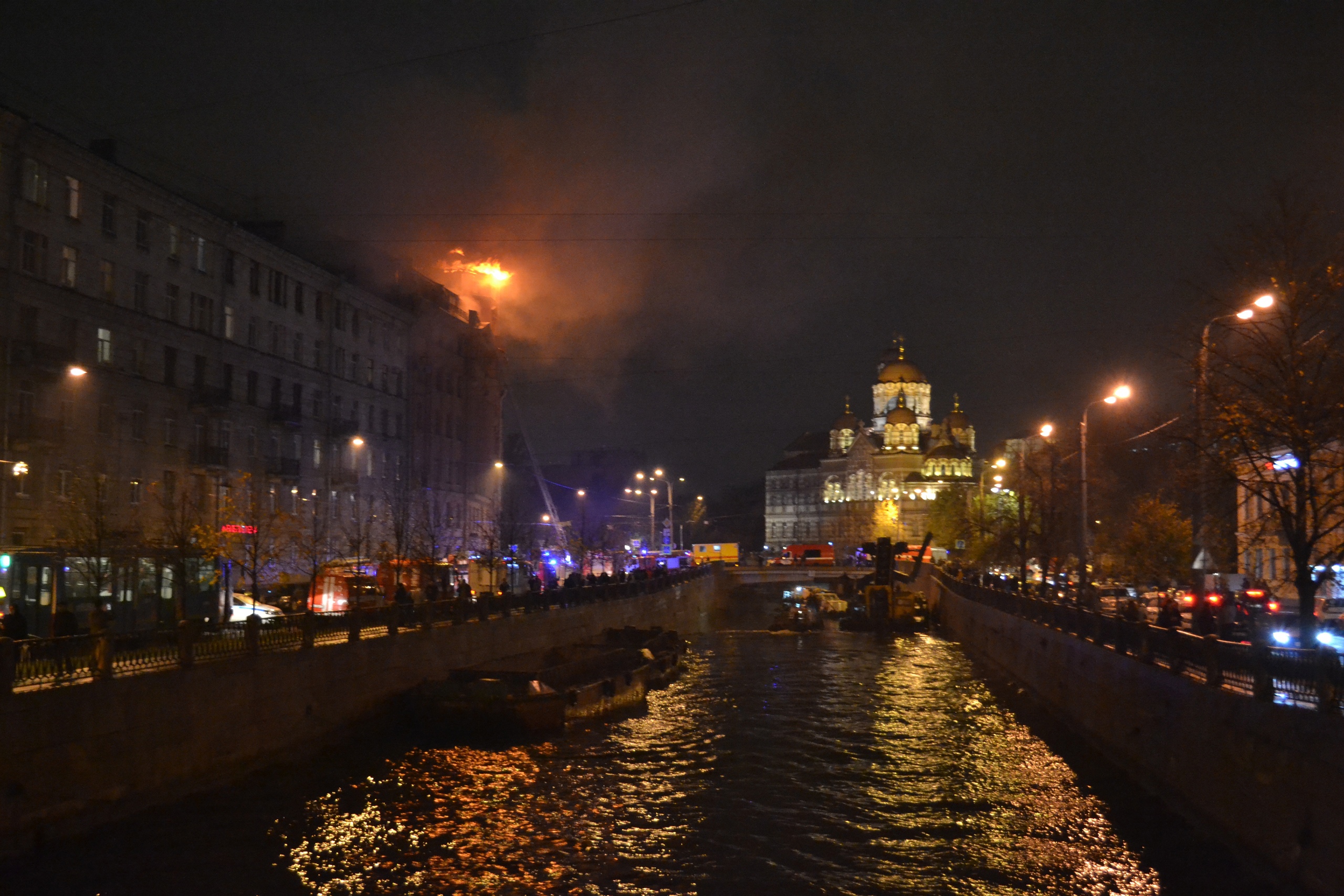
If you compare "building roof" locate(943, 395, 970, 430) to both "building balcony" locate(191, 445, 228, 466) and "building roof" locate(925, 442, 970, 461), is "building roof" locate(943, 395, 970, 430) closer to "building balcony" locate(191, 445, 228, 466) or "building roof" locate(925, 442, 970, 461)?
"building roof" locate(925, 442, 970, 461)

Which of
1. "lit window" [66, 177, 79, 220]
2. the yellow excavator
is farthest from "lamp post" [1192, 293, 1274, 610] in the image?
the yellow excavator

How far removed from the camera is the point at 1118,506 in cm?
9269

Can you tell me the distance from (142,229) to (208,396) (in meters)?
6.65

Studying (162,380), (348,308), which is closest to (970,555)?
(348,308)

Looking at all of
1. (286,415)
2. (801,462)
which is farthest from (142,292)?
(801,462)

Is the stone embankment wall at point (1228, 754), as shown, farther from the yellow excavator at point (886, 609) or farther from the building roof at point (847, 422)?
the building roof at point (847, 422)

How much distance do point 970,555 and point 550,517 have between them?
35.3m

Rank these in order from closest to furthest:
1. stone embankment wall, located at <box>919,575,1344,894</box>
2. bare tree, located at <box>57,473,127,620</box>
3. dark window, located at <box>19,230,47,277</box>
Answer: stone embankment wall, located at <box>919,575,1344,894</box> → bare tree, located at <box>57,473,127,620</box> → dark window, located at <box>19,230,47,277</box>

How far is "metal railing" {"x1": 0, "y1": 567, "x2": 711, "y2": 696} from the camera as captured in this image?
15648 millimetres

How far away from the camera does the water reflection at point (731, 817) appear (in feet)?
51.4

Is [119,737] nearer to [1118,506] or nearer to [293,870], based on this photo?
[293,870]

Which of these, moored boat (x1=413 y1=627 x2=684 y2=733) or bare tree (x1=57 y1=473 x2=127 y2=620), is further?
bare tree (x1=57 y1=473 x2=127 y2=620)

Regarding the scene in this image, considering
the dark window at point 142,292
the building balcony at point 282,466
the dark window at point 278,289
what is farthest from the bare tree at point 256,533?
the dark window at point 278,289

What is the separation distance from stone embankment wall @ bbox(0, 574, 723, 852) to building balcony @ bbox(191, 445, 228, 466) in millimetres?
17984
